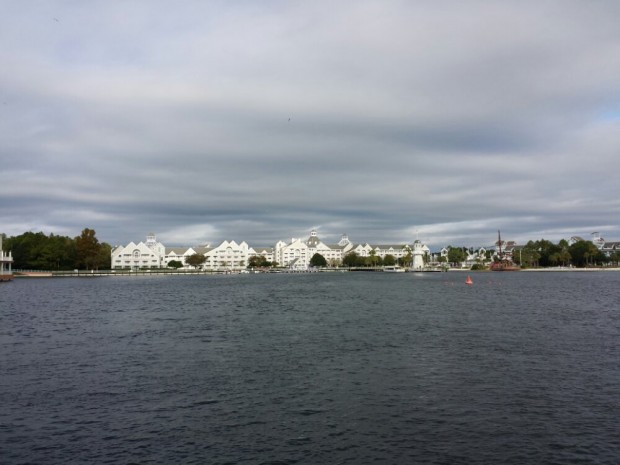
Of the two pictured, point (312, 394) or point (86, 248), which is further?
point (86, 248)

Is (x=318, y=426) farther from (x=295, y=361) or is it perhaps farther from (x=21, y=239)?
(x=21, y=239)

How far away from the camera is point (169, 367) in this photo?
23281mm

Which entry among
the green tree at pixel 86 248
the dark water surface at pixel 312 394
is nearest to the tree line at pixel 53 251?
the green tree at pixel 86 248

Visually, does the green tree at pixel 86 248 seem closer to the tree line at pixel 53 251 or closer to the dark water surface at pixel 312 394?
the tree line at pixel 53 251

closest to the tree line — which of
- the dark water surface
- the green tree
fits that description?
the green tree

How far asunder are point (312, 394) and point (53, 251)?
543 feet

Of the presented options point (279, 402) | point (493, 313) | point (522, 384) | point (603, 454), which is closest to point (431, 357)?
point (522, 384)

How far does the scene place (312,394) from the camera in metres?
18.8

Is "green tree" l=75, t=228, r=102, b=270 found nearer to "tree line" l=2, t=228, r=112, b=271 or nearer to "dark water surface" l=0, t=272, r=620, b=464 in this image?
"tree line" l=2, t=228, r=112, b=271

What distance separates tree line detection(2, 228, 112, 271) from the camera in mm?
163375

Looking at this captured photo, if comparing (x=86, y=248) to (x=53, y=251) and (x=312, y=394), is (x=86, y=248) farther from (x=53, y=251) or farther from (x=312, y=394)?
(x=312, y=394)

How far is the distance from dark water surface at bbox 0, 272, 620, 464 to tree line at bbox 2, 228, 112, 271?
141286 millimetres

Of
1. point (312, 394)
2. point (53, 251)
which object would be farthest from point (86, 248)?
point (312, 394)

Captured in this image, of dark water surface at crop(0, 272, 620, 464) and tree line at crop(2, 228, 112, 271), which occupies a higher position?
tree line at crop(2, 228, 112, 271)
